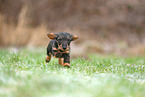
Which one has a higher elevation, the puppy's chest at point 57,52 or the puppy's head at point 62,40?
the puppy's head at point 62,40

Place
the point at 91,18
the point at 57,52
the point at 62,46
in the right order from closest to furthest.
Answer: the point at 62,46 → the point at 57,52 → the point at 91,18

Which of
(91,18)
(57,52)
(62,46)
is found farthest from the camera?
(91,18)

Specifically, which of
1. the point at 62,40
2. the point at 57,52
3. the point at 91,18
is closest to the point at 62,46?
the point at 62,40

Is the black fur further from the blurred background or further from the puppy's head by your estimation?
the blurred background

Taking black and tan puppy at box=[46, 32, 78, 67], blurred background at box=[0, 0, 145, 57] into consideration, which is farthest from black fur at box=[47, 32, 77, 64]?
blurred background at box=[0, 0, 145, 57]

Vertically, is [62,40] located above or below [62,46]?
above

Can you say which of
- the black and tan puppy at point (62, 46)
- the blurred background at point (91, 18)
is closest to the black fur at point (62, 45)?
the black and tan puppy at point (62, 46)

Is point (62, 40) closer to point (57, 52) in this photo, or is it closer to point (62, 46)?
point (62, 46)

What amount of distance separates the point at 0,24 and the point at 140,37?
11.2 m

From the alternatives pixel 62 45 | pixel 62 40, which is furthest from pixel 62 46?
pixel 62 40

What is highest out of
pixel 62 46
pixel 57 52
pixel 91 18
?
pixel 91 18

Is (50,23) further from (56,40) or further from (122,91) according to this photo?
(122,91)

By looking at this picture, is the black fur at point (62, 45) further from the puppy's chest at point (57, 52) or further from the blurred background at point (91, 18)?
the blurred background at point (91, 18)

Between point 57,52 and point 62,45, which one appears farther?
point 57,52
